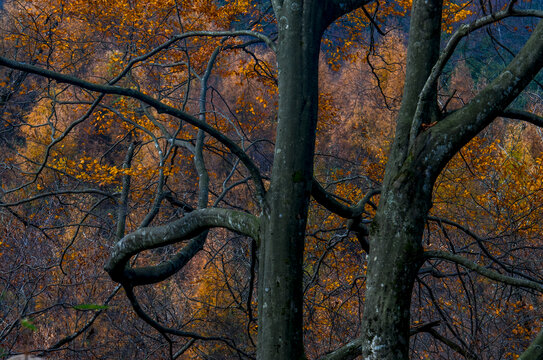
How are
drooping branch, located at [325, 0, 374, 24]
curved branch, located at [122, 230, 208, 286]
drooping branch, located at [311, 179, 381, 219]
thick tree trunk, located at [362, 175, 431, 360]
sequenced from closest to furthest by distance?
thick tree trunk, located at [362, 175, 431, 360] < drooping branch, located at [311, 179, 381, 219] < drooping branch, located at [325, 0, 374, 24] < curved branch, located at [122, 230, 208, 286]

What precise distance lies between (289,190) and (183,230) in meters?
0.80

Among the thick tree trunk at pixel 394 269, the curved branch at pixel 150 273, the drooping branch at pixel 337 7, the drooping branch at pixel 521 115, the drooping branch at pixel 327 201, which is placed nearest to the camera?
the thick tree trunk at pixel 394 269

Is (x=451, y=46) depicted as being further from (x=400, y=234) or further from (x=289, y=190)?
(x=289, y=190)

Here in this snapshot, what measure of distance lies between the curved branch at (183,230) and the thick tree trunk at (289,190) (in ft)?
0.66

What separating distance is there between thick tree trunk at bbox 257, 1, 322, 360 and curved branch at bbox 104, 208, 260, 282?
20 cm

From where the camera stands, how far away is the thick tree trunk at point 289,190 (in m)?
2.84

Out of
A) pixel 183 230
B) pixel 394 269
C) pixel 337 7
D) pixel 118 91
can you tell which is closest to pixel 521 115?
pixel 394 269

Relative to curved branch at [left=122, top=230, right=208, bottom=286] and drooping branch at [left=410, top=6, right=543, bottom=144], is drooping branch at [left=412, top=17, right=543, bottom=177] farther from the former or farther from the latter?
curved branch at [left=122, top=230, right=208, bottom=286]

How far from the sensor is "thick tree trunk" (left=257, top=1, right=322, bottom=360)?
284 centimetres

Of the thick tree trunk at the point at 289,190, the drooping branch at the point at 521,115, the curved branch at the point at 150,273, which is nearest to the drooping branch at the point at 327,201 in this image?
the thick tree trunk at the point at 289,190

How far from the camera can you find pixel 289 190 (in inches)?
116

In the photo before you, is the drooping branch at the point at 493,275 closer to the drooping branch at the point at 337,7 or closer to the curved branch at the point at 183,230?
the curved branch at the point at 183,230

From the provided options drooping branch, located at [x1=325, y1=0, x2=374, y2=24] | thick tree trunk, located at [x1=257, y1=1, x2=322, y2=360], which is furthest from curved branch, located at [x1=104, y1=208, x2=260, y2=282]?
drooping branch, located at [x1=325, y1=0, x2=374, y2=24]

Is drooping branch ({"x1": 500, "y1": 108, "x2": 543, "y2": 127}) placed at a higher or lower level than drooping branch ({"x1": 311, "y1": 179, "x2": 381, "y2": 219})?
higher
